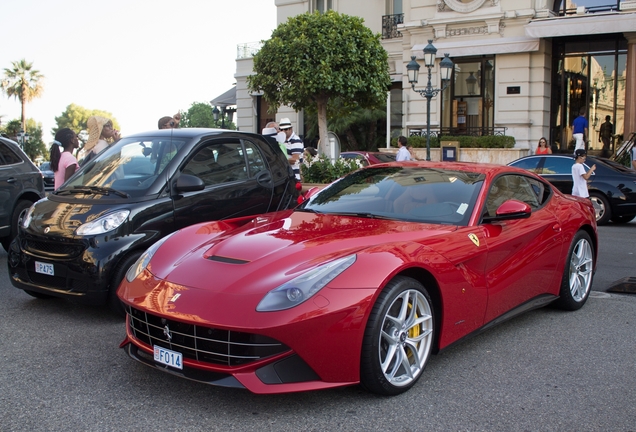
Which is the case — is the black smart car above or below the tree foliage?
below

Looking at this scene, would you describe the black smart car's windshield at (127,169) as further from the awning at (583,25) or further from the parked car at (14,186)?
the awning at (583,25)

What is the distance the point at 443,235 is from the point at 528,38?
2140 centimetres

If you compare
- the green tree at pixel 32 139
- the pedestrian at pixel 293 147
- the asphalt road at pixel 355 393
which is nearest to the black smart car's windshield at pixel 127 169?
the asphalt road at pixel 355 393

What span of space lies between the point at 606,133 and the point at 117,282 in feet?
73.4

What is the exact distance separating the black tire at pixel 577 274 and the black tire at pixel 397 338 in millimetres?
2082

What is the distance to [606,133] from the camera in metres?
24.0

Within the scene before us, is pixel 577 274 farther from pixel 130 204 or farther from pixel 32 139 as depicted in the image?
pixel 32 139

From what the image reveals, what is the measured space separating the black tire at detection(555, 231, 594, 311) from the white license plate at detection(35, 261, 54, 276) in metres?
4.33

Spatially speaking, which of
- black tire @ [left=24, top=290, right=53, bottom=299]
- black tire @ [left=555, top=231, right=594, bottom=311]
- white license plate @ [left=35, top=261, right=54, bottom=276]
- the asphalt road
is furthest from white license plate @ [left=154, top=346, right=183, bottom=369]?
black tire @ [left=555, top=231, right=594, bottom=311]

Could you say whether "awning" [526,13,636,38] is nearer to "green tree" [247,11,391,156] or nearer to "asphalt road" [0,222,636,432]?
"green tree" [247,11,391,156]

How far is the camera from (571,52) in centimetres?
2472

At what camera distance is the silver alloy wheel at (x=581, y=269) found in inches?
232

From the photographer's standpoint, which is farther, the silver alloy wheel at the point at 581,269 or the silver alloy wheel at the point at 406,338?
the silver alloy wheel at the point at 581,269

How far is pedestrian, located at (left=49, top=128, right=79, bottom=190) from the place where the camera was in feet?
26.8
